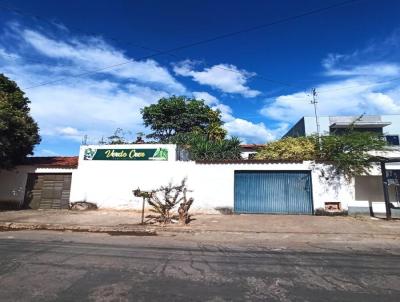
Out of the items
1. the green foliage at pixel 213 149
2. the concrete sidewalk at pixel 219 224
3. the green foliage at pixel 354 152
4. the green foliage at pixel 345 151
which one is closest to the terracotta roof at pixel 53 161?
the concrete sidewalk at pixel 219 224

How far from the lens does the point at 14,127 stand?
64.2ft

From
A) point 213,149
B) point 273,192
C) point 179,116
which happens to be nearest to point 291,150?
point 273,192

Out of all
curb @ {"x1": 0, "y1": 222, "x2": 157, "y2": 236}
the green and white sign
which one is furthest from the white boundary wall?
curb @ {"x1": 0, "y1": 222, "x2": 157, "y2": 236}

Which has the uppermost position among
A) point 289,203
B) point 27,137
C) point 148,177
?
point 27,137

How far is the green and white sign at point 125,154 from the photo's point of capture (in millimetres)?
19562

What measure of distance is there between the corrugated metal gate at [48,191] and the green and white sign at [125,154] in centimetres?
189

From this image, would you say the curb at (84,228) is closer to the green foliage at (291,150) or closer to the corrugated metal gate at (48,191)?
the corrugated metal gate at (48,191)

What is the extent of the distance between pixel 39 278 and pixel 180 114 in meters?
31.4

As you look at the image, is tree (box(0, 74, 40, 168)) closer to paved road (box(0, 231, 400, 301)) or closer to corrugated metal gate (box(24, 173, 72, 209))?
corrugated metal gate (box(24, 173, 72, 209))

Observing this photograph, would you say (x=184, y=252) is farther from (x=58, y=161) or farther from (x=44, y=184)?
(x=58, y=161)

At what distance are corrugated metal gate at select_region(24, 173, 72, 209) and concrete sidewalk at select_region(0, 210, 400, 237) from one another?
271cm

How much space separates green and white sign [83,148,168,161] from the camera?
19.6m

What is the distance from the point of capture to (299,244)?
10.5 meters

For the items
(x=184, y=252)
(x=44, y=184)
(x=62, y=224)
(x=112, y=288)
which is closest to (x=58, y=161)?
(x=44, y=184)
